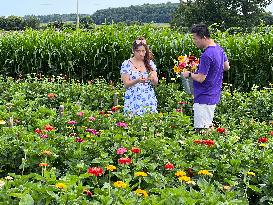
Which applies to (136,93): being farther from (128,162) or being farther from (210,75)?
(128,162)

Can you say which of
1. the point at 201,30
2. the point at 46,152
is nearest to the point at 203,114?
the point at 201,30

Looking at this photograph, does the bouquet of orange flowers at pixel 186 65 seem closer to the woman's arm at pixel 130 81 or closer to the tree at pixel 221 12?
the woman's arm at pixel 130 81

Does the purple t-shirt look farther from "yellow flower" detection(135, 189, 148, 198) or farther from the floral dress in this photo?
"yellow flower" detection(135, 189, 148, 198)

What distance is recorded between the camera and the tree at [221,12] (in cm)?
4422

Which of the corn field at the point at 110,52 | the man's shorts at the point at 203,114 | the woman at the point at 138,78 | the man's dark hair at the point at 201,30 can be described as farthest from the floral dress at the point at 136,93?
the corn field at the point at 110,52

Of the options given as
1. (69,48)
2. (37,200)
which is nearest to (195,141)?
(37,200)

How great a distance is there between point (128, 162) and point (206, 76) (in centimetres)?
252

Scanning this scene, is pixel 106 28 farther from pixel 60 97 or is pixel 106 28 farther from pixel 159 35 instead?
pixel 60 97

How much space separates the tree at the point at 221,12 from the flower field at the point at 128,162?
1494 inches

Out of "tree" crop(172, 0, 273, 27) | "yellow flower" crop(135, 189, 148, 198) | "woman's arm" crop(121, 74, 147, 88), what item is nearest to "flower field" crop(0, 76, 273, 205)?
"yellow flower" crop(135, 189, 148, 198)

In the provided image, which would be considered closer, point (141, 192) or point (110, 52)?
point (141, 192)

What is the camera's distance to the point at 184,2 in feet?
Result: 152

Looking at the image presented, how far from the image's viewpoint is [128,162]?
3555 mm

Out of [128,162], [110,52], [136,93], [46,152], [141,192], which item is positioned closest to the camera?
[141,192]
